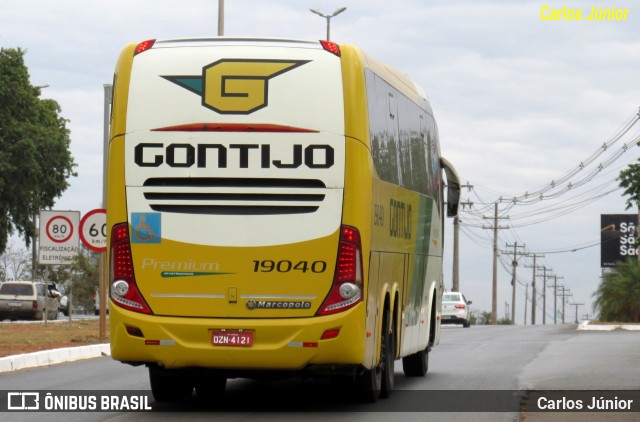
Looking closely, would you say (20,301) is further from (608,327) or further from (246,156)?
(246,156)

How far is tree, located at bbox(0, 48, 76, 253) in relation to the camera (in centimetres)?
6047

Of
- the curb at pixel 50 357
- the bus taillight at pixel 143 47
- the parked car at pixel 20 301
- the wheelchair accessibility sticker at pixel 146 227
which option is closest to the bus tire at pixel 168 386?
the wheelchair accessibility sticker at pixel 146 227

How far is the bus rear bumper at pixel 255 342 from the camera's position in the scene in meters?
13.4

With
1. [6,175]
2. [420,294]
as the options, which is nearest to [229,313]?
[420,294]

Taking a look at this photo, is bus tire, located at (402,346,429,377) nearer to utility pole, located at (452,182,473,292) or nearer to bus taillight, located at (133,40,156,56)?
bus taillight, located at (133,40,156,56)

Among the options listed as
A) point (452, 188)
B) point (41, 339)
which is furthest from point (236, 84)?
point (41, 339)

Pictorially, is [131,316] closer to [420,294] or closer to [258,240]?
[258,240]

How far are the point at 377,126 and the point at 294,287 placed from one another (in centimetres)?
216

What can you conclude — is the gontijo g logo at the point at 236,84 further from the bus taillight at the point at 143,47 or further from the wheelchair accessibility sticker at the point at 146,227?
the wheelchair accessibility sticker at the point at 146,227

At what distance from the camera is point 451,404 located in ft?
49.6

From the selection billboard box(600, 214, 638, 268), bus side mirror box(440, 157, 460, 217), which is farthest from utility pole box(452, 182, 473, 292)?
bus side mirror box(440, 157, 460, 217)

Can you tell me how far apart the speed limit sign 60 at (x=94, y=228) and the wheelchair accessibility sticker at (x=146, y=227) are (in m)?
14.9

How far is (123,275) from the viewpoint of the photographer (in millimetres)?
13664

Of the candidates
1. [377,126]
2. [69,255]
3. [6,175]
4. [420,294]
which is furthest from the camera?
[6,175]
